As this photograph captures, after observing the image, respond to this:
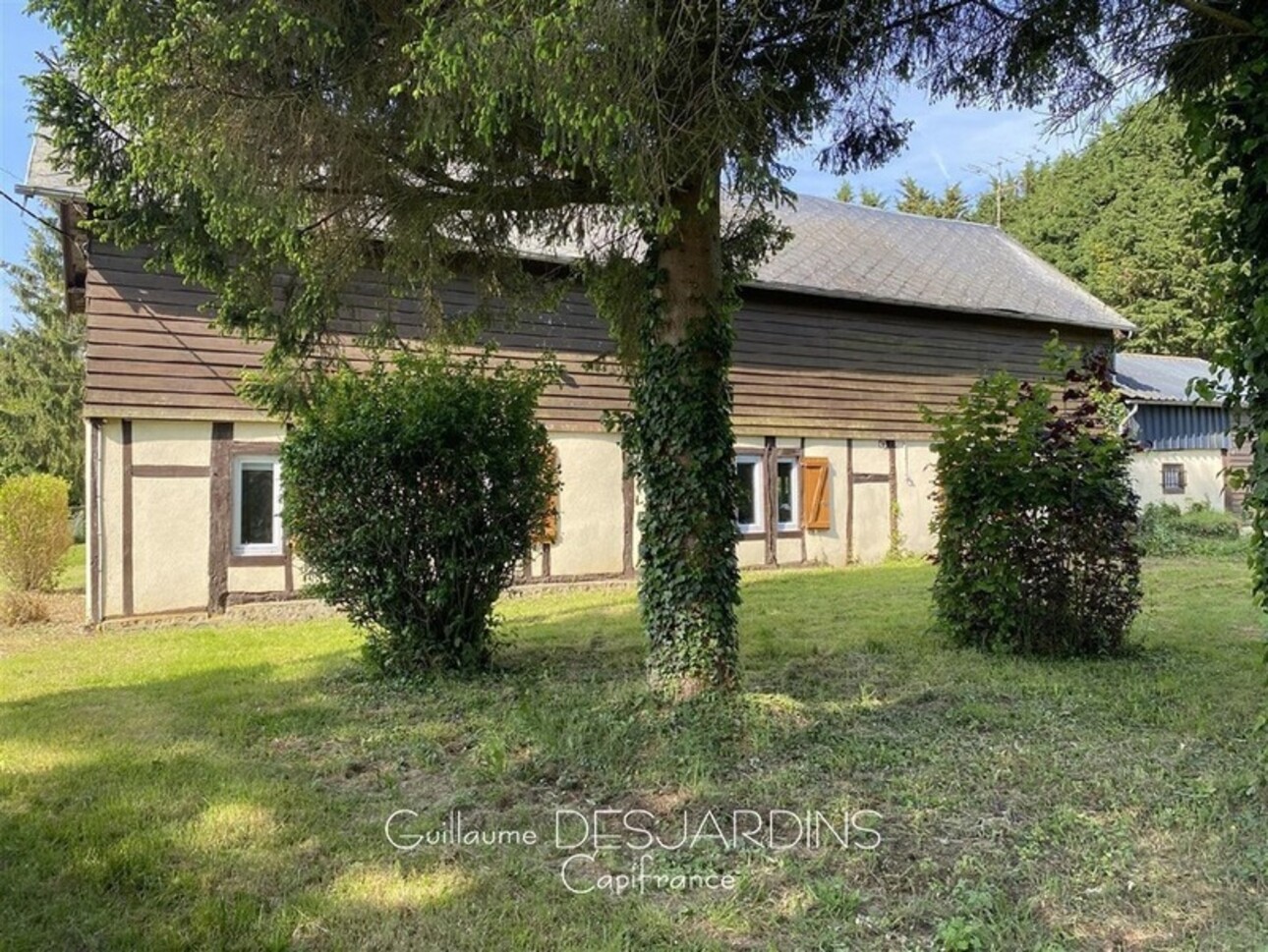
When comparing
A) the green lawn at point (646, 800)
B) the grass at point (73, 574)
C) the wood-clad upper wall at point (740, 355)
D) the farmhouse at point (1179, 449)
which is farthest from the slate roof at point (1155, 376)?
the grass at point (73, 574)

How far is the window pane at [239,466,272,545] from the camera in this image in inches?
375

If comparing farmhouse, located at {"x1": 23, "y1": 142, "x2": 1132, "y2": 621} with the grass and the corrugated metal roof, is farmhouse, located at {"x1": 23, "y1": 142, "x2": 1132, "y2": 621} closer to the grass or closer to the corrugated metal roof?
the grass

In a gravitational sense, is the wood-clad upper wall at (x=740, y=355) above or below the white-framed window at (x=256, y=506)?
above

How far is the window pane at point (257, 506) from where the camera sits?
952 cm

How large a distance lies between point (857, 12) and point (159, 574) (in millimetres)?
8466

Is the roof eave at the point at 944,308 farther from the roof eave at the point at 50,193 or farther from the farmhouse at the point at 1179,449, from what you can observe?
the roof eave at the point at 50,193

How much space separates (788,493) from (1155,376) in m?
14.1

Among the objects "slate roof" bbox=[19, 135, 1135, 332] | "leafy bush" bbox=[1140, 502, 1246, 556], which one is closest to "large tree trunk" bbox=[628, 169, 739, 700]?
"slate roof" bbox=[19, 135, 1135, 332]

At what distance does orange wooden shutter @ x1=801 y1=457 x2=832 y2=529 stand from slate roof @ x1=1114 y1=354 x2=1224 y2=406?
8.37 meters

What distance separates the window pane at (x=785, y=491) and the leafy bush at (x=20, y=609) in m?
9.46

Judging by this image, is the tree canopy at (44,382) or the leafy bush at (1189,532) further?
A: the tree canopy at (44,382)

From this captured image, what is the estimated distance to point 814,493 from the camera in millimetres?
12906

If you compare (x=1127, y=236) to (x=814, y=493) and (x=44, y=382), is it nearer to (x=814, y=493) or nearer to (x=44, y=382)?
(x=814, y=493)

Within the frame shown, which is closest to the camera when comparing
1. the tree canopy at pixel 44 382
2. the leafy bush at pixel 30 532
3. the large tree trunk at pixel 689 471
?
the large tree trunk at pixel 689 471
